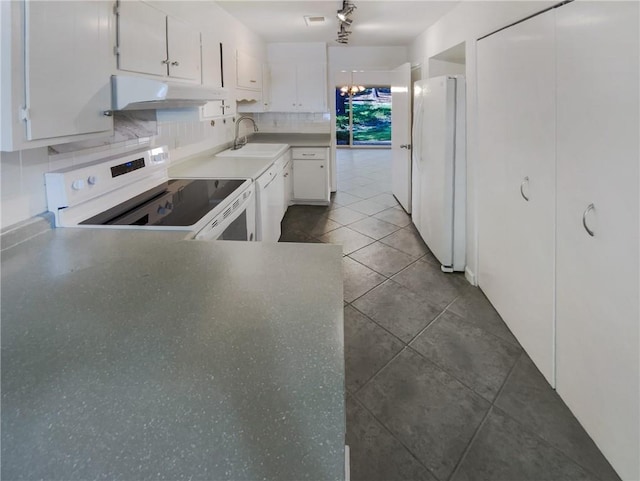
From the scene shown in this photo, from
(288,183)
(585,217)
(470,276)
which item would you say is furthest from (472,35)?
(288,183)

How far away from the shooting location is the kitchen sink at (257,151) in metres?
4.00

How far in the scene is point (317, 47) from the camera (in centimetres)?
572

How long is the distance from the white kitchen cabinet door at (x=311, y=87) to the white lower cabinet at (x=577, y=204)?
11.1ft

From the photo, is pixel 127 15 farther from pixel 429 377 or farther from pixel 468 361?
pixel 468 361

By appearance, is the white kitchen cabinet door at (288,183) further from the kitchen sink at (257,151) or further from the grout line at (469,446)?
the grout line at (469,446)

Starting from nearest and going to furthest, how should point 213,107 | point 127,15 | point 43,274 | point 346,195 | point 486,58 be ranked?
point 43,274, point 127,15, point 486,58, point 213,107, point 346,195

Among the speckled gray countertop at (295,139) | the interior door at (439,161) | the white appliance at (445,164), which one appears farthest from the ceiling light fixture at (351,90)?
the interior door at (439,161)

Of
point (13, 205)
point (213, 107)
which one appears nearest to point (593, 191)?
point (13, 205)

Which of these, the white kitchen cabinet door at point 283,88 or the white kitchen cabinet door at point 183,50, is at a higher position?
the white kitchen cabinet door at point 283,88

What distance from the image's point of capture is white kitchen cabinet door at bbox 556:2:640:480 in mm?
1389

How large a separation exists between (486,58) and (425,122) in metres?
1.11

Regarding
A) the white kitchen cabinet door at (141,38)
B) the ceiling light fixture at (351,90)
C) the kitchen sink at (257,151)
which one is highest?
the ceiling light fixture at (351,90)

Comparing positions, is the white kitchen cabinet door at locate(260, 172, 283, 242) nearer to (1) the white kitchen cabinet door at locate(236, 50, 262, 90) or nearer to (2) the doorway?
(1) the white kitchen cabinet door at locate(236, 50, 262, 90)

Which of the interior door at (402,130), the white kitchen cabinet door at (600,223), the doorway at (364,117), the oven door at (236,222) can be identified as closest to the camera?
the white kitchen cabinet door at (600,223)
